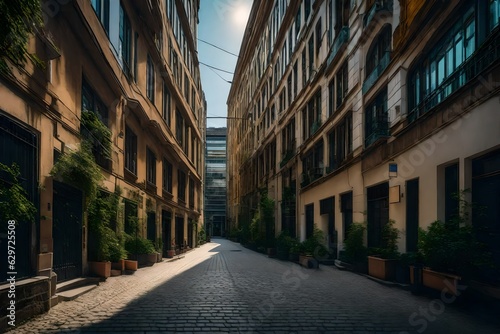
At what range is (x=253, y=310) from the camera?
324 inches

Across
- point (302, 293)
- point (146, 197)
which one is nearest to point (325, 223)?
point (146, 197)

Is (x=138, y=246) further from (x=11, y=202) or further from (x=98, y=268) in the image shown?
(x=11, y=202)

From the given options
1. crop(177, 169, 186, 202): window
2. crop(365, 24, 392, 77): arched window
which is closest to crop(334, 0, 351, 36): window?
crop(365, 24, 392, 77): arched window

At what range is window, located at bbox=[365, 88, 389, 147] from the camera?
14.9m

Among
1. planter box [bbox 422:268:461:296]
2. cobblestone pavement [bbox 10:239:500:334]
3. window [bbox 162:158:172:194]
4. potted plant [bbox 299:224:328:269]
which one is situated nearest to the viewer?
cobblestone pavement [bbox 10:239:500:334]

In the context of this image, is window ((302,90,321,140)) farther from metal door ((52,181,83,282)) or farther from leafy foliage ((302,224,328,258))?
metal door ((52,181,83,282))

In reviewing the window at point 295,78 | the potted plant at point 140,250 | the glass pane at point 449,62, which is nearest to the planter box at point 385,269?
the glass pane at point 449,62

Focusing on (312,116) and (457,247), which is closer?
(457,247)

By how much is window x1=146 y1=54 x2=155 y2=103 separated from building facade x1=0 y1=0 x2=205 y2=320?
50 mm

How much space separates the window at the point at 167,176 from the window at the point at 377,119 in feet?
42.3

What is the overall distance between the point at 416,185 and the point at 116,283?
9.36 metres

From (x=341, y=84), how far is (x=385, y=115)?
5951 mm

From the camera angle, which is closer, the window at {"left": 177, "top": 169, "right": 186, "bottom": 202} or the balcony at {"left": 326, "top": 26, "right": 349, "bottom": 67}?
the balcony at {"left": 326, "top": 26, "right": 349, "bottom": 67}

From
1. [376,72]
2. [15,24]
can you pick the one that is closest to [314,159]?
[376,72]
